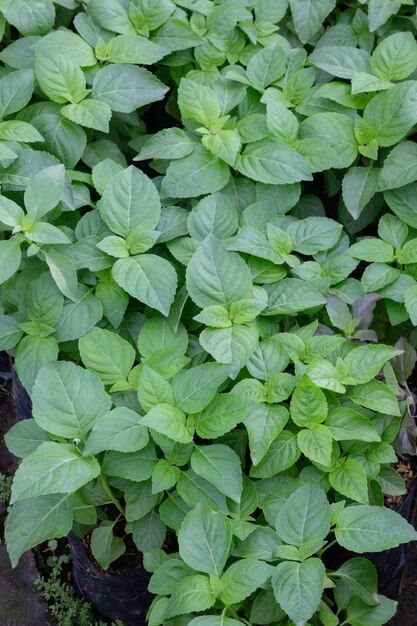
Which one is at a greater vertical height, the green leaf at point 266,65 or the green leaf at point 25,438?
the green leaf at point 266,65

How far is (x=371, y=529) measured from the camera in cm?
165

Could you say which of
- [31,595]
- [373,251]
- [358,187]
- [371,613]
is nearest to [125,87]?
[358,187]

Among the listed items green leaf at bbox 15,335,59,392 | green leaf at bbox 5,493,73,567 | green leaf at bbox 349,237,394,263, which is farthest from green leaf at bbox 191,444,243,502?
green leaf at bbox 349,237,394,263

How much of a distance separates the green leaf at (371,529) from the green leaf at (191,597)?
0.30m

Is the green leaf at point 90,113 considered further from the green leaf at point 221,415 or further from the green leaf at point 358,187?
the green leaf at point 221,415

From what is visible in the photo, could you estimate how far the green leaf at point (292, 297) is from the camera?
1946 mm

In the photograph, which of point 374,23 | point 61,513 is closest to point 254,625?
point 61,513

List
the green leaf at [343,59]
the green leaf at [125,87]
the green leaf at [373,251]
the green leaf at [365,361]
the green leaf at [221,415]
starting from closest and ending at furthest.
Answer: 1. the green leaf at [221,415]
2. the green leaf at [365,361]
3. the green leaf at [373,251]
4. the green leaf at [125,87]
5. the green leaf at [343,59]

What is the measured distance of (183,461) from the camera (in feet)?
5.89

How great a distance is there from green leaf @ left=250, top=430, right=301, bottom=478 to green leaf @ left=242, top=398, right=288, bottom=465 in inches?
1.8

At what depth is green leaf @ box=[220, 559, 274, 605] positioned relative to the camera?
1.57m

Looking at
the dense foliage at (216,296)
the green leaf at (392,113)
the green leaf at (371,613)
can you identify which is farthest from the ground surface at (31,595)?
the green leaf at (392,113)

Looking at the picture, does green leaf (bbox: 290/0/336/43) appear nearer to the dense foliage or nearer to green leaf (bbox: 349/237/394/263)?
the dense foliage

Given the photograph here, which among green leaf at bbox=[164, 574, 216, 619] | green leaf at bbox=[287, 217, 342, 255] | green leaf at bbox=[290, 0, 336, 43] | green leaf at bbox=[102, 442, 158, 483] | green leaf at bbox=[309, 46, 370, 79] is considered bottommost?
green leaf at bbox=[164, 574, 216, 619]
